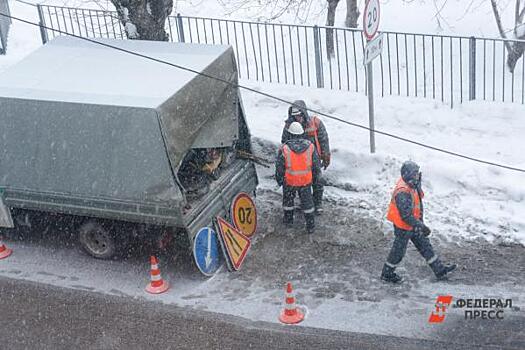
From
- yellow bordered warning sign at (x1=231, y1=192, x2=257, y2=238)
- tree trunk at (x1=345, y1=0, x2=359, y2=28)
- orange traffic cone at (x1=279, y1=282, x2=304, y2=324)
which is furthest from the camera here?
tree trunk at (x1=345, y1=0, x2=359, y2=28)

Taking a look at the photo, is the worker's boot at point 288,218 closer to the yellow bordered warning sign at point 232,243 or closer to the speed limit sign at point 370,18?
the yellow bordered warning sign at point 232,243

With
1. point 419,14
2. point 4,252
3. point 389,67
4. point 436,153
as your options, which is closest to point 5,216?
point 4,252

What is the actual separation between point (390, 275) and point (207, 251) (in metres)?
2.15

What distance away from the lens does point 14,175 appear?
913cm

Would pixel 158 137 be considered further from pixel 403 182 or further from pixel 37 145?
pixel 403 182

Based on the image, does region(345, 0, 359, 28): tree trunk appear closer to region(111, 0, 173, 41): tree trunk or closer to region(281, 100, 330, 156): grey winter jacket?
region(111, 0, 173, 41): tree trunk

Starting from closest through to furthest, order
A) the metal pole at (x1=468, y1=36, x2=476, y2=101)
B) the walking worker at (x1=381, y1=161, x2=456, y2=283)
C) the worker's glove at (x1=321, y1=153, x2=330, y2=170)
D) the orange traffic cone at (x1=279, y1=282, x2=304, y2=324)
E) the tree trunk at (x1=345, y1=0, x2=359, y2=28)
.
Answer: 1. the orange traffic cone at (x1=279, y1=282, x2=304, y2=324)
2. the walking worker at (x1=381, y1=161, x2=456, y2=283)
3. the worker's glove at (x1=321, y1=153, x2=330, y2=170)
4. the metal pole at (x1=468, y1=36, x2=476, y2=101)
5. the tree trunk at (x1=345, y1=0, x2=359, y2=28)

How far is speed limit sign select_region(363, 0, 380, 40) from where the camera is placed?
383 inches

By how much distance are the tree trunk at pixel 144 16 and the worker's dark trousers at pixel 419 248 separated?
544 cm

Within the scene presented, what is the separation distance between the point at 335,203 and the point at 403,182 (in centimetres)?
233

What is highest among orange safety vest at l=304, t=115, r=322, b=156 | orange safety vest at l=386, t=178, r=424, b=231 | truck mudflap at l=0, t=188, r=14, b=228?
orange safety vest at l=304, t=115, r=322, b=156

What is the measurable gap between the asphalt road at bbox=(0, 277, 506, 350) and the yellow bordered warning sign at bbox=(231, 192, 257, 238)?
1.56 metres

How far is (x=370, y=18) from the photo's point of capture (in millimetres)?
9836

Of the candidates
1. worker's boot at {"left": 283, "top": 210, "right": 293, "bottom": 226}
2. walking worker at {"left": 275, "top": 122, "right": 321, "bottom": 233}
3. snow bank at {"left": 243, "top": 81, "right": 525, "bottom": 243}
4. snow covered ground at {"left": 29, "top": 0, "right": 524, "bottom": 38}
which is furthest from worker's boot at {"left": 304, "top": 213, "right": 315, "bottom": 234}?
snow covered ground at {"left": 29, "top": 0, "right": 524, "bottom": 38}
